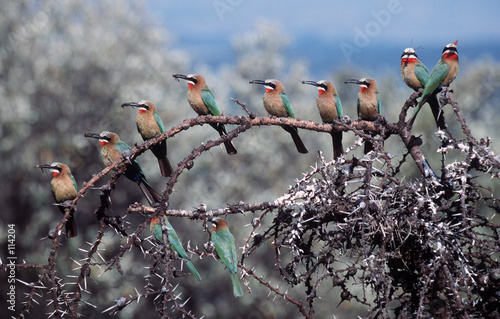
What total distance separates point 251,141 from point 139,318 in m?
7.23

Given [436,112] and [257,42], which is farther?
[257,42]

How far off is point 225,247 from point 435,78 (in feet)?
5.48

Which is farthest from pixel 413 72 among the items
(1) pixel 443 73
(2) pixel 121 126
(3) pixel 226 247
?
(2) pixel 121 126

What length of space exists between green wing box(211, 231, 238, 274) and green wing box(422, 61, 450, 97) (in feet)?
5.06

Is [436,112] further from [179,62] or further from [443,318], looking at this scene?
[179,62]

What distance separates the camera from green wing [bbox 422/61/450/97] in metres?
2.90

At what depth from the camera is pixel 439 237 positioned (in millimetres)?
2309

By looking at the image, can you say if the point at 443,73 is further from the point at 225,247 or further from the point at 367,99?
the point at 225,247

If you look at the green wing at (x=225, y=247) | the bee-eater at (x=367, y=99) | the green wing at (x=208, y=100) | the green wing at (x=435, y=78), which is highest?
the green wing at (x=208, y=100)

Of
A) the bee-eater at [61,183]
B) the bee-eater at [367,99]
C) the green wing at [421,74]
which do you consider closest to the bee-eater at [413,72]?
the green wing at [421,74]

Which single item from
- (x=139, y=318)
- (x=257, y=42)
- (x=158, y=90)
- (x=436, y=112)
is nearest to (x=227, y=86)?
(x=257, y=42)

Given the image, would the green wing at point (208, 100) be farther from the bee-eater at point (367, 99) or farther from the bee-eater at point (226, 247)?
the bee-eater at point (367, 99)

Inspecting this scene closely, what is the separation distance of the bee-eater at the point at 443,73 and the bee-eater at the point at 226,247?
4.64 ft

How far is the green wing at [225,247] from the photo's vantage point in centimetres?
336
